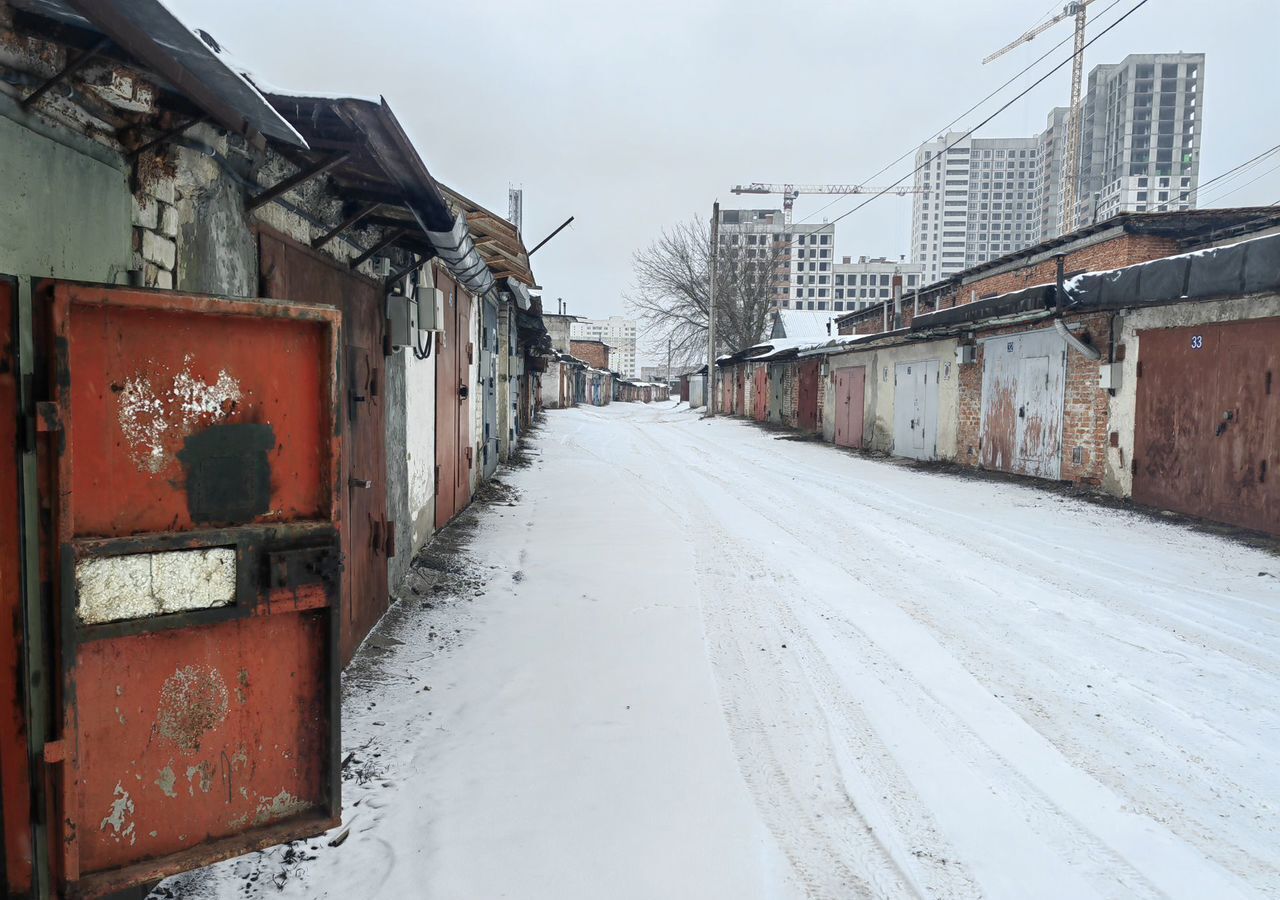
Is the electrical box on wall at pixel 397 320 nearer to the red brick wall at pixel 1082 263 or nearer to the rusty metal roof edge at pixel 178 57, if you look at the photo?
the rusty metal roof edge at pixel 178 57

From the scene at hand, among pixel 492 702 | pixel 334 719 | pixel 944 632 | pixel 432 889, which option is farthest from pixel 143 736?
pixel 944 632

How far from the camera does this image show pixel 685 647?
460 centimetres

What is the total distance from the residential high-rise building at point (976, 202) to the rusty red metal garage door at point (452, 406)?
150989 millimetres

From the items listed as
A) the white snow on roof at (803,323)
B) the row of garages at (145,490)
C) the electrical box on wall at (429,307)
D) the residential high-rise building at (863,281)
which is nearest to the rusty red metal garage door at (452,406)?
the electrical box on wall at (429,307)

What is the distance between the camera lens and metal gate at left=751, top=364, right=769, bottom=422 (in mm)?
30250

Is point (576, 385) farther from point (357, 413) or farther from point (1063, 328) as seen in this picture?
point (357, 413)

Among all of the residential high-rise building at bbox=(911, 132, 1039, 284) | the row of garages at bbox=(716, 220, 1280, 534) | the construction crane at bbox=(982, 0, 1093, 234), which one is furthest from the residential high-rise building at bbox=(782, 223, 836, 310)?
the row of garages at bbox=(716, 220, 1280, 534)

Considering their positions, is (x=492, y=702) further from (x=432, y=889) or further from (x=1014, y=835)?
(x=1014, y=835)

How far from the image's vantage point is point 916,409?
16.5 metres

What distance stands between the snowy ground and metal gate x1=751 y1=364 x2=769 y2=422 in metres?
23.3

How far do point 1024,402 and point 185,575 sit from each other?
13.1 m

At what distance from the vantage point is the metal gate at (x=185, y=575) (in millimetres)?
1885

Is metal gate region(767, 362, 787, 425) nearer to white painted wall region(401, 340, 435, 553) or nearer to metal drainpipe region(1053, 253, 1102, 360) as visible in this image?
→ metal drainpipe region(1053, 253, 1102, 360)

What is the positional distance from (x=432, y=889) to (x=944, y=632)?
3563 millimetres
